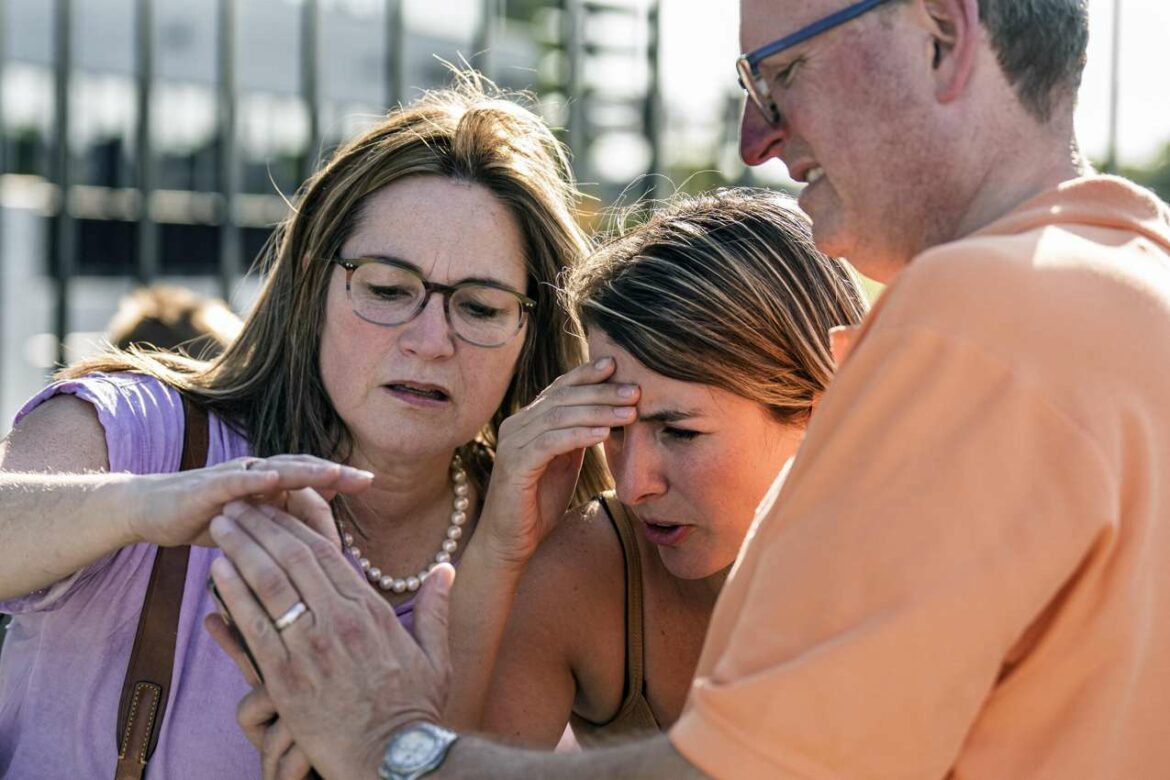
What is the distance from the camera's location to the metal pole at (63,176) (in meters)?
4.53

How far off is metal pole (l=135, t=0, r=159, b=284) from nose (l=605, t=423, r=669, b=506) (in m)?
3.16

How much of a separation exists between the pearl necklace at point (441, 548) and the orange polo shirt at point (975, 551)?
131 centimetres

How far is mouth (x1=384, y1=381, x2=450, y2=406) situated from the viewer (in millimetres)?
2584

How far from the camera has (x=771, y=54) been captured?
5.34 ft

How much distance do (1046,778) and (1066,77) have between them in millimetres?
780

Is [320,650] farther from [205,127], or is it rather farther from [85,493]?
[205,127]

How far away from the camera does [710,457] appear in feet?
7.75

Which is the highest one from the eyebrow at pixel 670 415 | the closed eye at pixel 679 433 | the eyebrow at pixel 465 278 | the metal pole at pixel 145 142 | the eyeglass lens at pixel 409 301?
the metal pole at pixel 145 142

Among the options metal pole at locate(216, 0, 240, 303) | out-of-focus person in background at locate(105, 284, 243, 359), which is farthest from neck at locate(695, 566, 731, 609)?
metal pole at locate(216, 0, 240, 303)

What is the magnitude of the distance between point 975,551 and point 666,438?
115 cm

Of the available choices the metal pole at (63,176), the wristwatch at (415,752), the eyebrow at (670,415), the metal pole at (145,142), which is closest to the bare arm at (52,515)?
the wristwatch at (415,752)

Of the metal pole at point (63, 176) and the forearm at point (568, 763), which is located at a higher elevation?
the metal pole at point (63, 176)

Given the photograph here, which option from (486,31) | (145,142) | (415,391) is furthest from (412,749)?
(486,31)

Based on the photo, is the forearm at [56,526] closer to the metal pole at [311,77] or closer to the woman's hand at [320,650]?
the woman's hand at [320,650]
